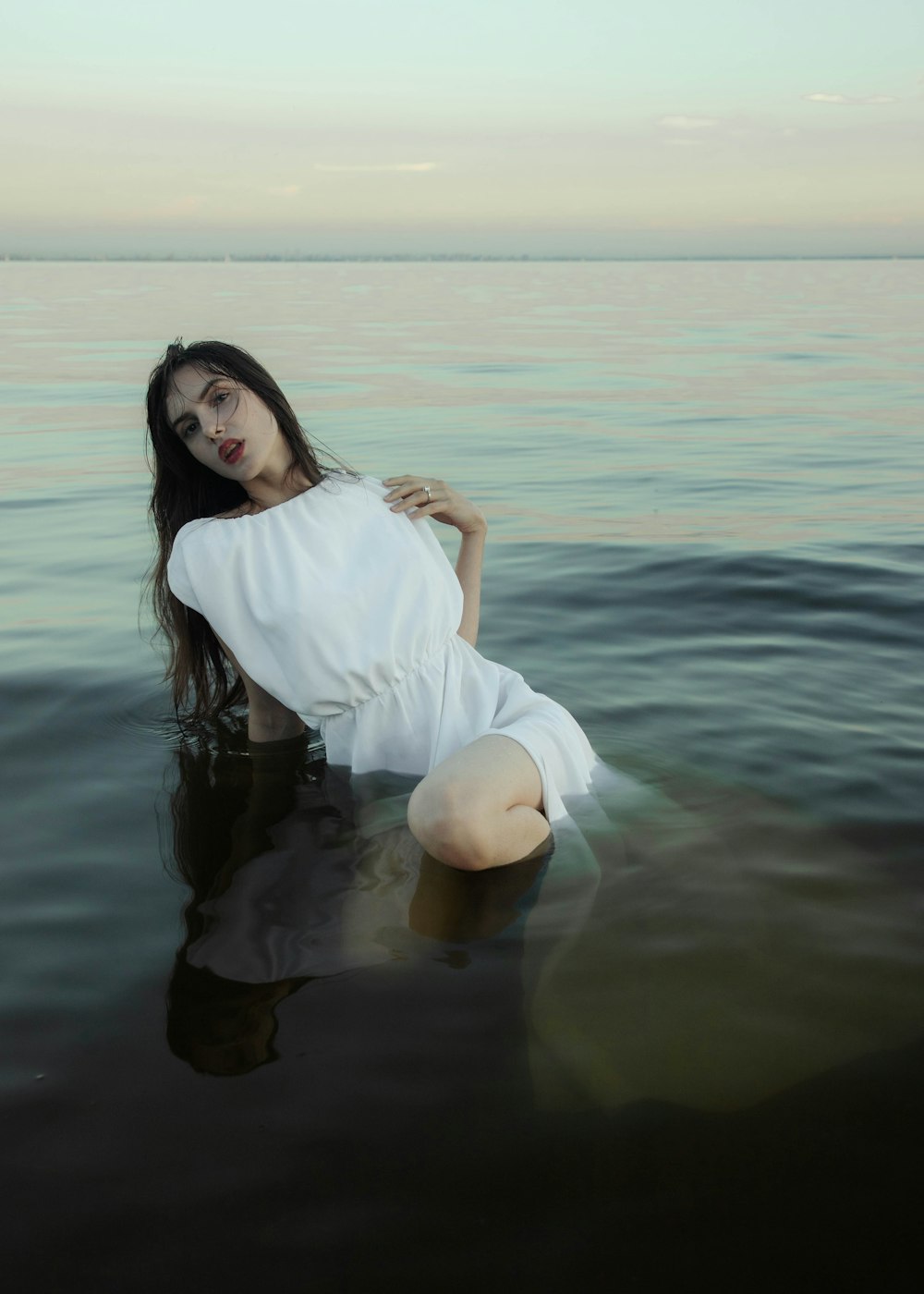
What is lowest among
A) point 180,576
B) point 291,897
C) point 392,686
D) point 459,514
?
point 291,897

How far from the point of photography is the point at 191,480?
389 centimetres

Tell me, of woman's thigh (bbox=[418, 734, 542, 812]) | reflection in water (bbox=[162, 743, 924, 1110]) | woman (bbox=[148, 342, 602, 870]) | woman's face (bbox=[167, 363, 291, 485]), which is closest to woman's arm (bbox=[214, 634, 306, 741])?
woman (bbox=[148, 342, 602, 870])

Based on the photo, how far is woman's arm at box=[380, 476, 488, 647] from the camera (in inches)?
152

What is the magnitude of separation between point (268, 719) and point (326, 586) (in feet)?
2.98

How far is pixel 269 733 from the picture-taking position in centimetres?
439

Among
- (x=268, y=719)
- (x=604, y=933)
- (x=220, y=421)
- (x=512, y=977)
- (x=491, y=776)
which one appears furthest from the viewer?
(x=268, y=719)

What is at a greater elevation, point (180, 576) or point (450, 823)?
point (180, 576)

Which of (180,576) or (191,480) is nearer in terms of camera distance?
(180,576)

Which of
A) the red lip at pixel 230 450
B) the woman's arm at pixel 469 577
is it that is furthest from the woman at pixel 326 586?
the woman's arm at pixel 469 577

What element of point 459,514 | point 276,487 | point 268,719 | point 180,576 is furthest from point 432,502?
point 268,719

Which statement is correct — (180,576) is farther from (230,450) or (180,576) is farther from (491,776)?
(491,776)

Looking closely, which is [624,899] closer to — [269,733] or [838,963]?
[838,963]

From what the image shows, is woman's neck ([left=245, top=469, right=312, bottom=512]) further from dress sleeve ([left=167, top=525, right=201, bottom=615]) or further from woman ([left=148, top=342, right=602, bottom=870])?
dress sleeve ([left=167, top=525, right=201, bottom=615])

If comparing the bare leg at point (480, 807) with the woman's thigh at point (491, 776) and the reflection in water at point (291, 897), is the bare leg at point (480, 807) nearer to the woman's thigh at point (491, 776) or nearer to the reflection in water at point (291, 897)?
the woman's thigh at point (491, 776)
